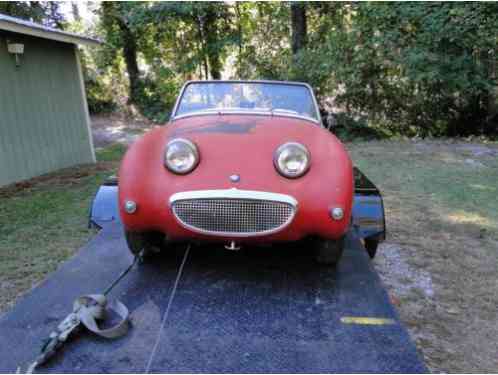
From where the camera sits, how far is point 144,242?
8.28 feet

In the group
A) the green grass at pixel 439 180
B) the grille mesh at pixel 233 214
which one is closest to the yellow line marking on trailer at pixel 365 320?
the grille mesh at pixel 233 214

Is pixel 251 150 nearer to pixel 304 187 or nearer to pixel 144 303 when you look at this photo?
pixel 304 187

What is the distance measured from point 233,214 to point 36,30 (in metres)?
6.21

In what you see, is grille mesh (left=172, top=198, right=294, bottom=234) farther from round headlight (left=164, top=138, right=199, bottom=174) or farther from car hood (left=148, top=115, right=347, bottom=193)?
round headlight (left=164, top=138, right=199, bottom=174)

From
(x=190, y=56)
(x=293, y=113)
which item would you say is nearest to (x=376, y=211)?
(x=293, y=113)

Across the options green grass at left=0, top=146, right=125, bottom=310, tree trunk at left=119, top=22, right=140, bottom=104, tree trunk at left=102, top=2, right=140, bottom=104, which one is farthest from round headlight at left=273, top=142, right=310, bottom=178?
tree trunk at left=119, top=22, right=140, bottom=104

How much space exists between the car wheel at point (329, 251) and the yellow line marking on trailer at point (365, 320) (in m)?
0.48

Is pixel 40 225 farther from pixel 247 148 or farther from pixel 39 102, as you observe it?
pixel 39 102

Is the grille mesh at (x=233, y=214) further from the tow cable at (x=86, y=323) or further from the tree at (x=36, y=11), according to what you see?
the tree at (x=36, y=11)

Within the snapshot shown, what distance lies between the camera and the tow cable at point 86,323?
1.72 meters

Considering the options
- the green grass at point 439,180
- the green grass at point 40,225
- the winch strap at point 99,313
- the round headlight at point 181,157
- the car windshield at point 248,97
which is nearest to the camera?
the winch strap at point 99,313

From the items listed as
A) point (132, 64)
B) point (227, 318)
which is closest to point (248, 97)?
point (227, 318)

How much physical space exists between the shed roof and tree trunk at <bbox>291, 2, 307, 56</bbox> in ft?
21.6

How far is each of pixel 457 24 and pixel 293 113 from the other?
7783 millimetres
